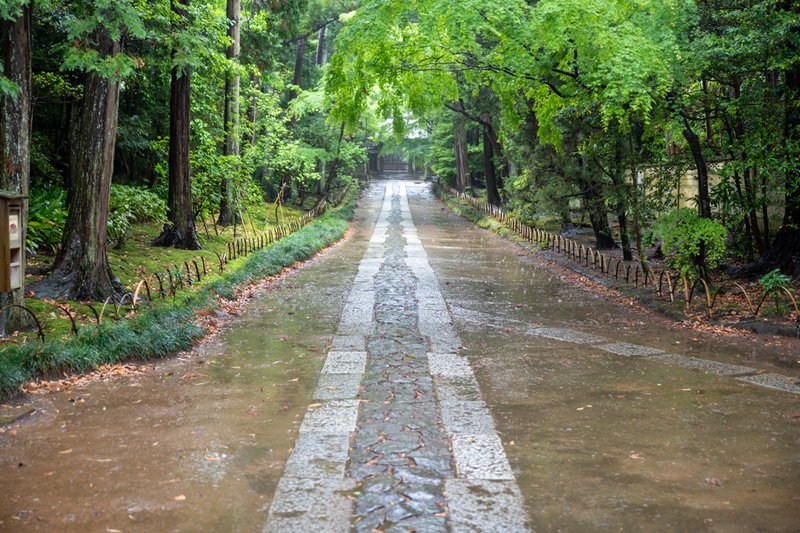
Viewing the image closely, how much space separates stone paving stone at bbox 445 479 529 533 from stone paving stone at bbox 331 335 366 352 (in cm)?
413

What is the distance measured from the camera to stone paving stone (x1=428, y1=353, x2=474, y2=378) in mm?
7887

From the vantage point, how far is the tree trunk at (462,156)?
3721 cm

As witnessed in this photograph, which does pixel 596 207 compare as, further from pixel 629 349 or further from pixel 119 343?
pixel 119 343

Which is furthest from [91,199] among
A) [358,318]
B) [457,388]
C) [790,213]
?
[790,213]

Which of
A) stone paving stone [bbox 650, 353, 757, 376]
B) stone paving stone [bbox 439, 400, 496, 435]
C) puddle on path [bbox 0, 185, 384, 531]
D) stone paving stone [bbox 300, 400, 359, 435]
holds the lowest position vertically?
puddle on path [bbox 0, 185, 384, 531]

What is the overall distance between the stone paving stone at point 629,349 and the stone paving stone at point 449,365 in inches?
81.1

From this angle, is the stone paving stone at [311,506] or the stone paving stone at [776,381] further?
the stone paving stone at [776,381]

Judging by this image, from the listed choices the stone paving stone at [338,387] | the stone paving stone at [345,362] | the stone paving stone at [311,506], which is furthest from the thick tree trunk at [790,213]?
the stone paving stone at [311,506]

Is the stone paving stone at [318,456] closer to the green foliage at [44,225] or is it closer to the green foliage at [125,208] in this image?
the green foliage at [44,225]

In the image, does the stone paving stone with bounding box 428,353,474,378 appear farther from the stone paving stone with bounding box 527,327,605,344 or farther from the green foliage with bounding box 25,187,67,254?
the green foliage with bounding box 25,187,67,254

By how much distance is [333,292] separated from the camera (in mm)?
13562

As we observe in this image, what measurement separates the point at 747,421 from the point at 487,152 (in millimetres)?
29364

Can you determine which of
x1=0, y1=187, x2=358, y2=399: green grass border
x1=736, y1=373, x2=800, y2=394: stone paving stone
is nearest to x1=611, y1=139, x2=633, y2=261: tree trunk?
x1=736, y1=373, x2=800, y2=394: stone paving stone

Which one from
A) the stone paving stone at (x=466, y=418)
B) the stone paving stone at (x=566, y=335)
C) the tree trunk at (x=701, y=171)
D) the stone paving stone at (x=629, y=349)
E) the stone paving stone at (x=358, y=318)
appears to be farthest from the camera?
the tree trunk at (x=701, y=171)
